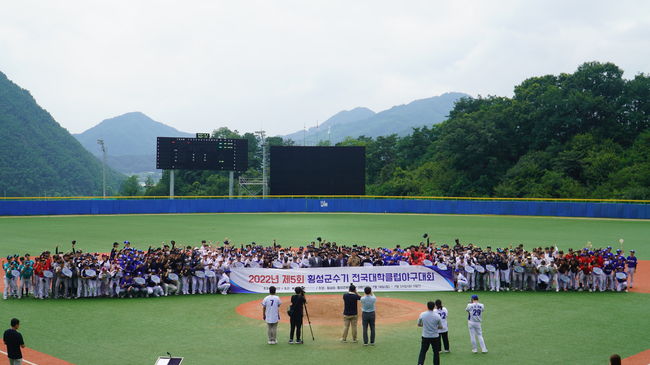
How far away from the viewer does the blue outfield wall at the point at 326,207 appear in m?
56.9

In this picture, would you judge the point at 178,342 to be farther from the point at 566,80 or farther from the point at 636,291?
the point at 566,80

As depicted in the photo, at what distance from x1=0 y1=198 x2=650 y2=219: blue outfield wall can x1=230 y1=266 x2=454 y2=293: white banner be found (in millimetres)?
41574

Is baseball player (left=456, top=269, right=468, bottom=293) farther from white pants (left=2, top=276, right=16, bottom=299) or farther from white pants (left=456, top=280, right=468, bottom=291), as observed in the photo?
white pants (left=2, top=276, right=16, bottom=299)

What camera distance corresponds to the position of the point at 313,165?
62.2 metres

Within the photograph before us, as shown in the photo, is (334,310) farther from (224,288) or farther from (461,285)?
(461,285)

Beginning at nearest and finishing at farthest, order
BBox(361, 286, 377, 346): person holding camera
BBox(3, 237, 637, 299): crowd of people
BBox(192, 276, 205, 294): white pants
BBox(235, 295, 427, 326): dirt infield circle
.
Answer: BBox(361, 286, 377, 346): person holding camera, BBox(235, 295, 427, 326): dirt infield circle, BBox(3, 237, 637, 299): crowd of people, BBox(192, 276, 205, 294): white pants

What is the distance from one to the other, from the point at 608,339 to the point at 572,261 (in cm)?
744

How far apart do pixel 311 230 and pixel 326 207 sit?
20.8m

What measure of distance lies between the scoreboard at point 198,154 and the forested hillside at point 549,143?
111 ft

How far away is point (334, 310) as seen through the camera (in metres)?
19.0

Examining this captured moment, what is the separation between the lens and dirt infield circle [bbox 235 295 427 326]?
714 inches

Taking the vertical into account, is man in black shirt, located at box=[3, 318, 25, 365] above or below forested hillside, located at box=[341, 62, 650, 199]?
below

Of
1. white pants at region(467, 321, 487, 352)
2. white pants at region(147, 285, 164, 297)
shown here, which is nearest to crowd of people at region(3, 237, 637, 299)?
white pants at region(147, 285, 164, 297)

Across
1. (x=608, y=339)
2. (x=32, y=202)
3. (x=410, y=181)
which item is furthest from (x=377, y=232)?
(x=410, y=181)
